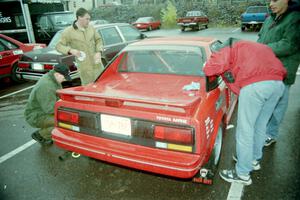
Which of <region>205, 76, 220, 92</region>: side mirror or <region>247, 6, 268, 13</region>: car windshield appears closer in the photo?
<region>205, 76, 220, 92</region>: side mirror

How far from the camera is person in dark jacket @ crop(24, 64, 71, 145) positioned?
358cm

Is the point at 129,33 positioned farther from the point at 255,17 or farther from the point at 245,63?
the point at 255,17

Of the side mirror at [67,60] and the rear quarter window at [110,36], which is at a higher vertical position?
the rear quarter window at [110,36]

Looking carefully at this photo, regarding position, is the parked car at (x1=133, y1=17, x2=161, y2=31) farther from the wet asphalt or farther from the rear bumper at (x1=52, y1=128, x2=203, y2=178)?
the rear bumper at (x1=52, y1=128, x2=203, y2=178)

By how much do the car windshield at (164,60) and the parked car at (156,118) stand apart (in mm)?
13

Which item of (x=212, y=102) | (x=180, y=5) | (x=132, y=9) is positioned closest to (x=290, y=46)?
(x=212, y=102)

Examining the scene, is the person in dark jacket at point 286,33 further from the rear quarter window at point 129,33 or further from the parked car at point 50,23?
the parked car at point 50,23

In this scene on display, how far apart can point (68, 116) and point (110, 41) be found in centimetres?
444

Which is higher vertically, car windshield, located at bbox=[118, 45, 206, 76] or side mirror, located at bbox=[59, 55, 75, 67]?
car windshield, located at bbox=[118, 45, 206, 76]

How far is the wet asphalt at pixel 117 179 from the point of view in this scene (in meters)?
2.74

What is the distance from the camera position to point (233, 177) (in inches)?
112

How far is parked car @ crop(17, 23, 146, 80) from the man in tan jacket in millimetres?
1066

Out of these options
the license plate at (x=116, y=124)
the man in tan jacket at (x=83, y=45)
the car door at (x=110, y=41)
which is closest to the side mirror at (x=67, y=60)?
the car door at (x=110, y=41)

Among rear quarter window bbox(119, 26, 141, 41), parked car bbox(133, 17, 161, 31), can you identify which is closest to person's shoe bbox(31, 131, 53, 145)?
rear quarter window bbox(119, 26, 141, 41)
